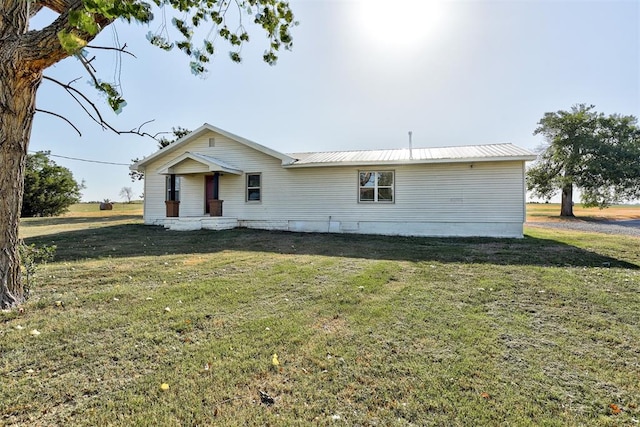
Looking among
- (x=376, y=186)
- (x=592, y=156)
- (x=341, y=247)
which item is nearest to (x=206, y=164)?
(x=376, y=186)

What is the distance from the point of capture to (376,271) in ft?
19.9

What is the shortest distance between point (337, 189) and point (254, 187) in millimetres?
3808

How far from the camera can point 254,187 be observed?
13883 mm

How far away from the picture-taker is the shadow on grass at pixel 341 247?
23.8 ft

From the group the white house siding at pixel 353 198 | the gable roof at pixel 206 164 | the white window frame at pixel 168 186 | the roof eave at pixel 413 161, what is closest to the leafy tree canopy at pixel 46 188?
the white house siding at pixel 353 198

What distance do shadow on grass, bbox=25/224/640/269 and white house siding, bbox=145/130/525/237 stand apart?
1263 mm

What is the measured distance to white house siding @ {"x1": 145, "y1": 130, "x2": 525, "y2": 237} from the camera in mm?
11250

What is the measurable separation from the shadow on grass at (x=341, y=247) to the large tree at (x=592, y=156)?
1785 centimetres

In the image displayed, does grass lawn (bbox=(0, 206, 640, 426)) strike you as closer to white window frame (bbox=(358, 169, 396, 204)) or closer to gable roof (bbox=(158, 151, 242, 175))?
white window frame (bbox=(358, 169, 396, 204))

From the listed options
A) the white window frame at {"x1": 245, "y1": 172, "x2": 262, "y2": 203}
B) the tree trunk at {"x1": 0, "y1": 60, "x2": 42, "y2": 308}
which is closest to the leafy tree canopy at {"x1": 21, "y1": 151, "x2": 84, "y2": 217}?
the white window frame at {"x1": 245, "y1": 172, "x2": 262, "y2": 203}

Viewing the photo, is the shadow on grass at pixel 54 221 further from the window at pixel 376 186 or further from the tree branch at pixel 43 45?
the tree branch at pixel 43 45

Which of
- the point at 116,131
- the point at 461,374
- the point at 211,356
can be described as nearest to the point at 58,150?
the point at 116,131

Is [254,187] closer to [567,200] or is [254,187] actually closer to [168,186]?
[168,186]

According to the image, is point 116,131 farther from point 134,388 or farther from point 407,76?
point 407,76
